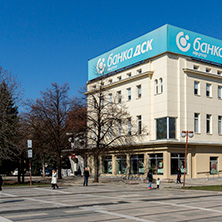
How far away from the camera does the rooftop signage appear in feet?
136

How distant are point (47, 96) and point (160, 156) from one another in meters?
15.3

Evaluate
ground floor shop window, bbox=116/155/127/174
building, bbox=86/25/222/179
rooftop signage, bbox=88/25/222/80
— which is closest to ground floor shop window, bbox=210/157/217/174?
building, bbox=86/25/222/179

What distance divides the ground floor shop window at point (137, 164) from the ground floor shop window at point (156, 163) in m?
1.85

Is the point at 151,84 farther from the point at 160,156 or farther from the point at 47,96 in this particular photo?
the point at 47,96

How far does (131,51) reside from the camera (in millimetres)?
47031

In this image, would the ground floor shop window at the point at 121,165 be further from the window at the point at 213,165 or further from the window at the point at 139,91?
the window at the point at 213,165

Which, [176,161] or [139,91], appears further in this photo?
[139,91]

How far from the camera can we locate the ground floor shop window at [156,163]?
40650 mm

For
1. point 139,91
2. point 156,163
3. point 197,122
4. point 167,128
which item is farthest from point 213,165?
point 139,91

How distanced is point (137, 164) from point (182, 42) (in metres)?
15.6

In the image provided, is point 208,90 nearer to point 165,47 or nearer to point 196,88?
point 196,88

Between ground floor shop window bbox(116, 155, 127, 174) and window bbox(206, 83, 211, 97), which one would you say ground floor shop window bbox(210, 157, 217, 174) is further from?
ground floor shop window bbox(116, 155, 127, 174)

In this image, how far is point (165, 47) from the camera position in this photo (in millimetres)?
40875

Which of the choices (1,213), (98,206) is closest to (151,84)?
(98,206)
